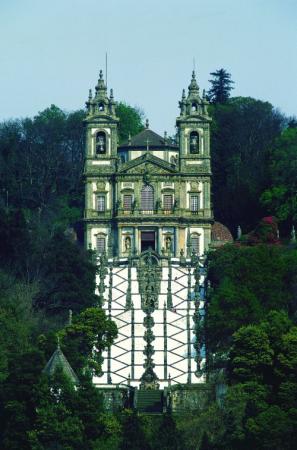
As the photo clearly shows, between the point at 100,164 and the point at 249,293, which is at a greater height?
the point at 100,164

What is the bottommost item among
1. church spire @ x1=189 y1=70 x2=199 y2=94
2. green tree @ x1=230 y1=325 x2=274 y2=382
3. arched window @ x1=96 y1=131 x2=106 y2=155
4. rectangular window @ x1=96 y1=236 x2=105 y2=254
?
green tree @ x1=230 y1=325 x2=274 y2=382

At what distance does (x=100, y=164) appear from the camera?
120m

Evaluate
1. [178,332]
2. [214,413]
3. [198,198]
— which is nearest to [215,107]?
[198,198]

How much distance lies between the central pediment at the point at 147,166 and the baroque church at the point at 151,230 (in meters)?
0.06

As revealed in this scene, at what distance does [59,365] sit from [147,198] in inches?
1284

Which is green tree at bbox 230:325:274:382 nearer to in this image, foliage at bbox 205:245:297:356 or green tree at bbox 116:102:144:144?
foliage at bbox 205:245:297:356

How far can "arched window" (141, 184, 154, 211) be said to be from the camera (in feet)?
390

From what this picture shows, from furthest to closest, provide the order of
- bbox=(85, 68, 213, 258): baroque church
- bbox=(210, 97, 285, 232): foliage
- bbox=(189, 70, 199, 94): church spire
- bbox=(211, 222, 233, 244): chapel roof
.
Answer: bbox=(210, 97, 285, 232): foliage
bbox=(189, 70, 199, 94): church spire
bbox=(211, 222, 233, 244): chapel roof
bbox=(85, 68, 213, 258): baroque church

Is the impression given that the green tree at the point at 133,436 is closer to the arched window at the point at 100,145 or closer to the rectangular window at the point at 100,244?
the rectangular window at the point at 100,244

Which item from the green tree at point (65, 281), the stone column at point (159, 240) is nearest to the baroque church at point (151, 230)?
the stone column at point (159, 240)

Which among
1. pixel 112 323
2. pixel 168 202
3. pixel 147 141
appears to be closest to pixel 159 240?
pixel 168 202

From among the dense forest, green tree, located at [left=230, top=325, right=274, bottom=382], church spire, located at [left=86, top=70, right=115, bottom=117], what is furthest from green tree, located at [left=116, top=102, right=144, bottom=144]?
green tree, located at [left=230, top=325, right=274, bottom=382]

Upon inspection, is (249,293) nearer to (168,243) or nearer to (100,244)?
(168,243)

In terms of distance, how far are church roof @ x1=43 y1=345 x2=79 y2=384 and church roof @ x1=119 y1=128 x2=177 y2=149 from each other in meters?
34.9
